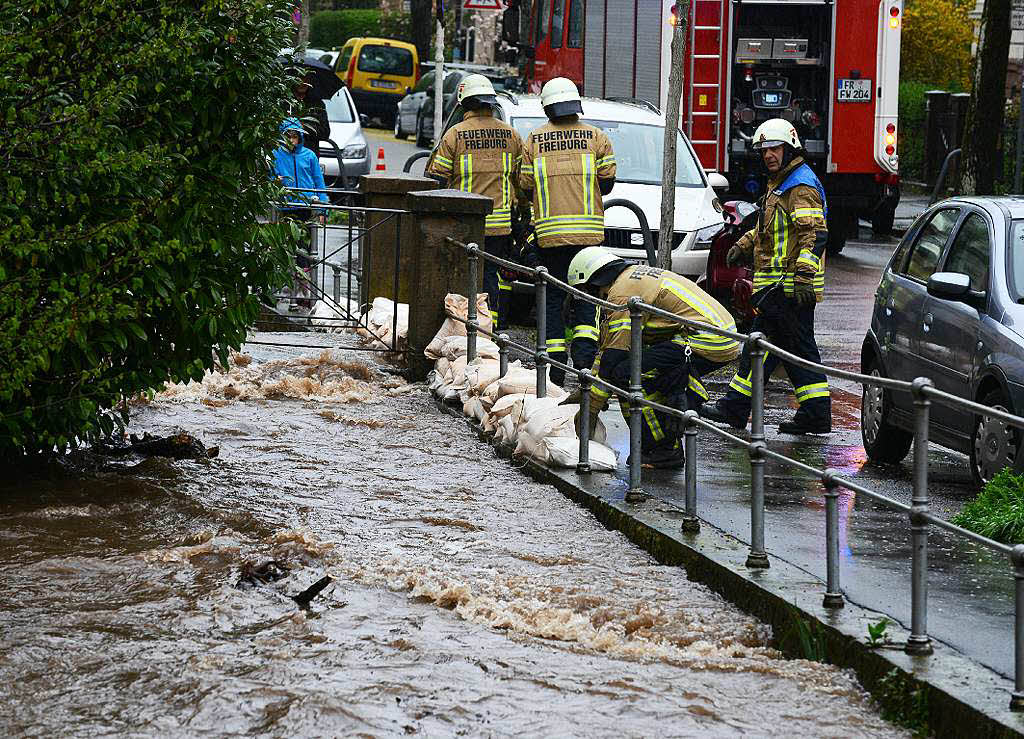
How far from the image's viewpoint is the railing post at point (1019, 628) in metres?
4.95

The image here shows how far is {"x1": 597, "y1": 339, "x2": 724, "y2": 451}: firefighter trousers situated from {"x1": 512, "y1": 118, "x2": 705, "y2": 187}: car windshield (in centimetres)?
710

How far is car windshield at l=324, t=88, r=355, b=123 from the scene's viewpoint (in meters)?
25.5

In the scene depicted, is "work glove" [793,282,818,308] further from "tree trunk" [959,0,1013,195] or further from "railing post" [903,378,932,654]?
"tree trunk" [959,0,1013,195]

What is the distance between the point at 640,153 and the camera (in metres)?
16.4

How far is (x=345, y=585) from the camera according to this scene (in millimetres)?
6965

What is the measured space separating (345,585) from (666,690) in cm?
176

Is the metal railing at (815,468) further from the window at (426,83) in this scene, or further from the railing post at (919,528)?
the window at (426,83)

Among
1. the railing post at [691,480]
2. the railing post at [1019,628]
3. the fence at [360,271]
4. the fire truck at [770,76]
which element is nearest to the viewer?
the railing post at [1019,628]

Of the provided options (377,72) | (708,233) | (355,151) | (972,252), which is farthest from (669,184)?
(377,72)

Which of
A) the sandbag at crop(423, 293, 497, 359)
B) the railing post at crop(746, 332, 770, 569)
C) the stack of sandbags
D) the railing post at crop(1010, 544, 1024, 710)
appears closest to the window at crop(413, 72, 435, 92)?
the stack of sandbags

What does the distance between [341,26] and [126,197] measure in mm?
54572

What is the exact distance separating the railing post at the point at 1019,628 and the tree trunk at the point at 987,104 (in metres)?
19.0

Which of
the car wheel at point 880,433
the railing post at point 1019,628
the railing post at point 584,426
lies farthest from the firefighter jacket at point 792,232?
the railing post at point 1019,628

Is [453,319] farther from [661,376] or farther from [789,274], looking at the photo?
[661,376]
